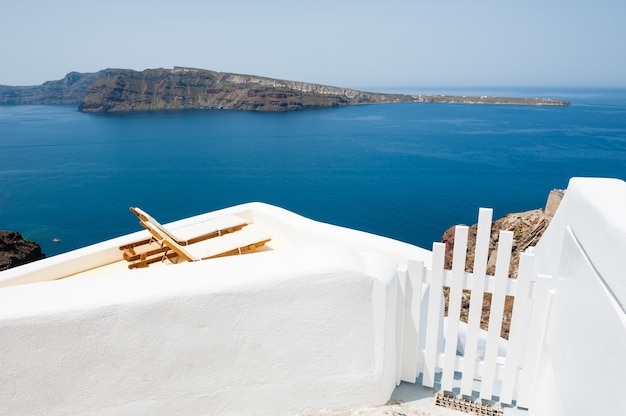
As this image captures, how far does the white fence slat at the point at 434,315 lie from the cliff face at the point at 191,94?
12669cm

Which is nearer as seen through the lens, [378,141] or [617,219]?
[617,219]

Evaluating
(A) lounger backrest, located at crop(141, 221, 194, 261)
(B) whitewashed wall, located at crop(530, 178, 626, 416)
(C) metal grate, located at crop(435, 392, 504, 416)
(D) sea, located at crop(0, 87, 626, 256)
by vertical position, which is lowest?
(D) sea, located at crop(0, 87, 626, 256)

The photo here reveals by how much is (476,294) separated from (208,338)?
1.77 metres

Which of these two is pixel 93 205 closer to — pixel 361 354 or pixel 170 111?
pixel 361 354

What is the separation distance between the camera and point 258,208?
20.5 feet

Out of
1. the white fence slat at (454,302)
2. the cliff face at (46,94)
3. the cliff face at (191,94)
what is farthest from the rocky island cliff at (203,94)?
the white fence slat at (454,302)

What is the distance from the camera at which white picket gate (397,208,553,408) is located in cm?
271

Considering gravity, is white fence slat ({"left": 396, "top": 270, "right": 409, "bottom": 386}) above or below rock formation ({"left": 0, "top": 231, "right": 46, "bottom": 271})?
above

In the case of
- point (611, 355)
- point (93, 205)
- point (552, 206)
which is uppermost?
point (611, 355)

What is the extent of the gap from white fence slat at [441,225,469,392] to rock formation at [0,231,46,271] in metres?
17.6

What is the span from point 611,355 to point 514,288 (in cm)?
112

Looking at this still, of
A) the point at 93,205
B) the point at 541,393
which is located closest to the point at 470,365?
the point at 541,393

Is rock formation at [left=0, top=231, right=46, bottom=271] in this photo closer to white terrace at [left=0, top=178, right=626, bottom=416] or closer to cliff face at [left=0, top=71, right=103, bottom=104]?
white terrace at [left=0, top=178, right=626, bottom=416]

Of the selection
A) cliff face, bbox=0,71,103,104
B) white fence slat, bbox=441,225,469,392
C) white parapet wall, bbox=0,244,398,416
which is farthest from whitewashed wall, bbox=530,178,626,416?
cliff face, bbox=0,71,103,104
